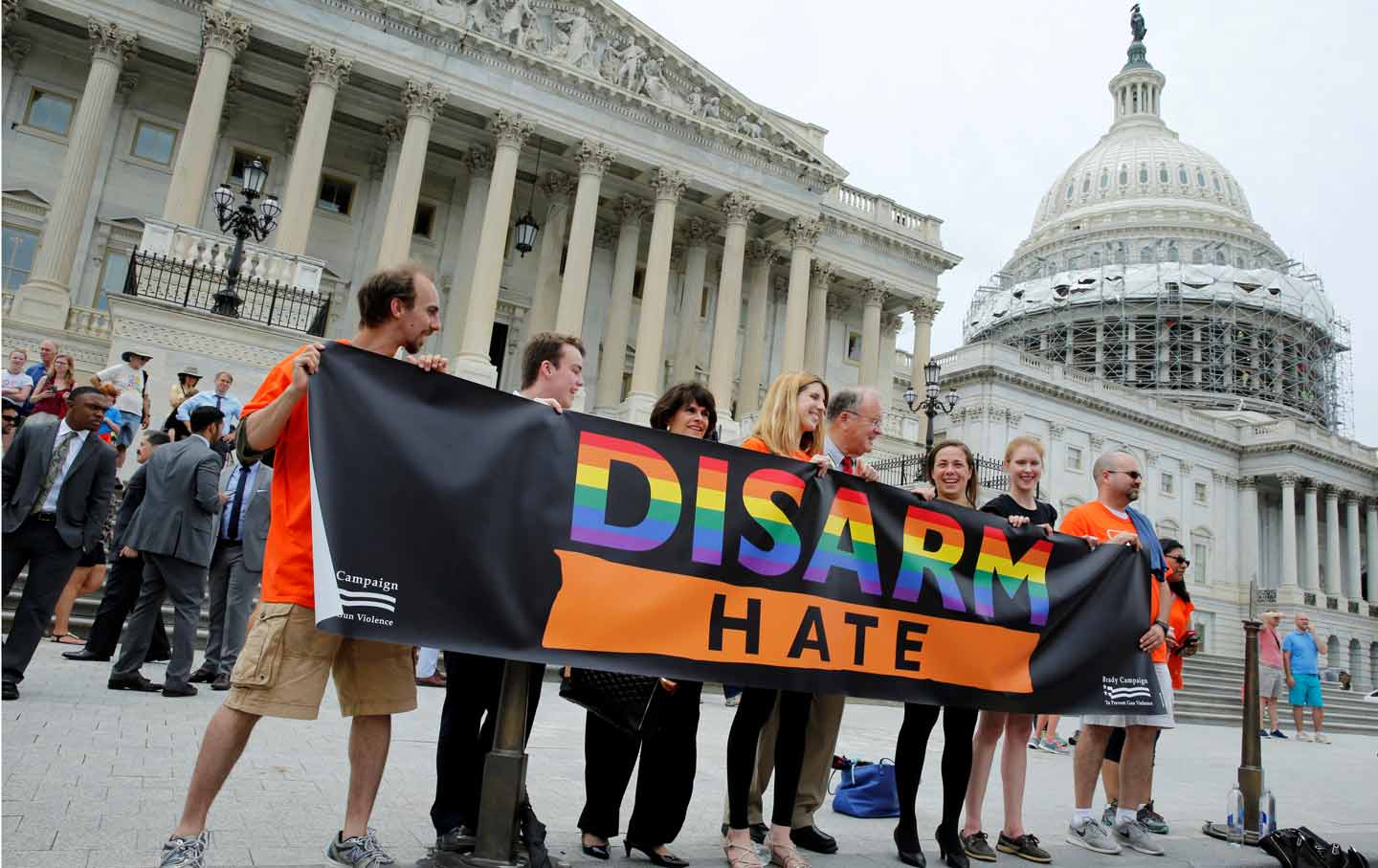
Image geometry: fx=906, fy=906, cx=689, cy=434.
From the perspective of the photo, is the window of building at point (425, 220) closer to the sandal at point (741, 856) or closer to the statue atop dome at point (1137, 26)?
the sandal at point (741, 856)

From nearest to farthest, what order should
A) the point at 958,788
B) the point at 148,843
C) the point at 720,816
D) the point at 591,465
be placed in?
1. the point at 148,843
2. the point at 591,465
3. the point at 958,788
4. the point at 720,816

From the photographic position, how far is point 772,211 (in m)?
31.5

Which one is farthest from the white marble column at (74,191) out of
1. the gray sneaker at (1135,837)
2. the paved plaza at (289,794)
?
the gray sneaker at (1135,837)

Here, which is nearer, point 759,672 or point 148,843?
point 148,843

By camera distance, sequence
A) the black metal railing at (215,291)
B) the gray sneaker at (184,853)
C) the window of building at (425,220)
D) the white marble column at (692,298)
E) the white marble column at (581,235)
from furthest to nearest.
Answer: the white marble column at (692,298)
the window of building at (425,220)
the white marble column at (581,235)
the black metal railing at (215,291)
the gray sneaker at (184,853)

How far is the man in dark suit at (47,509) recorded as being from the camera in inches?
258

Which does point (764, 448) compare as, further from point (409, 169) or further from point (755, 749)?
point (409, 169)

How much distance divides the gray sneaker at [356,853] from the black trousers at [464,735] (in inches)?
13.0

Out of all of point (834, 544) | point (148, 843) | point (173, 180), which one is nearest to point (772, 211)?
point (173, 180)

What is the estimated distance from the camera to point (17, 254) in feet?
82.4

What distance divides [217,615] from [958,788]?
751cm

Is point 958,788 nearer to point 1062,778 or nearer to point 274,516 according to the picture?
point 274,516

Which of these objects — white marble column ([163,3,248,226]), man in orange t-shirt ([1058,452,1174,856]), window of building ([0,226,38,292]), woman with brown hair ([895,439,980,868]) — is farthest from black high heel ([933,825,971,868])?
window of building ([0,226,38,292])

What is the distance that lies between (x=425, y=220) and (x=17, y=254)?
1141cm
